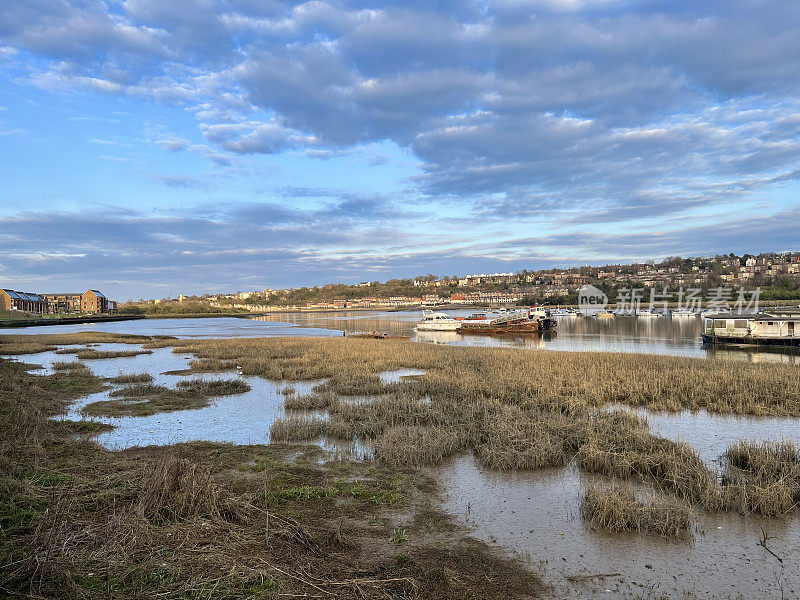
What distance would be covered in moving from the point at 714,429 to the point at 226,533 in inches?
604

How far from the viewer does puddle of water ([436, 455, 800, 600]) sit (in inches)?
270

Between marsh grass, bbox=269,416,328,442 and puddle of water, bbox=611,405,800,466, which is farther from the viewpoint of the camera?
marsh grass, bbox=269,416,328,442

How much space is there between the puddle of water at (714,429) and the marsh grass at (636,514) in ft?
15.4

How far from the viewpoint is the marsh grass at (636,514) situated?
27.7 feet

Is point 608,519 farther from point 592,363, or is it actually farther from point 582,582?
point 592,363

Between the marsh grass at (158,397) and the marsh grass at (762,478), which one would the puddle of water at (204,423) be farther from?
the marsh grass at (762,478)

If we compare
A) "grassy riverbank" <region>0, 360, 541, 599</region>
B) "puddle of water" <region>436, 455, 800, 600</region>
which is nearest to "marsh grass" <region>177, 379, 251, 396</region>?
"grassy riverbank" <region>0, 360, 541, 599</region>

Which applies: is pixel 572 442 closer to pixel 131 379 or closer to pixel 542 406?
pixel 542 406

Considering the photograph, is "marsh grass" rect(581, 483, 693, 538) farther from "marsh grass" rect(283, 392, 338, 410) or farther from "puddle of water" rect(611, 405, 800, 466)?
"marsh grass" rect(283, 392, 338, 410)

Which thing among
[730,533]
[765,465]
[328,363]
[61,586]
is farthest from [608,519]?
[328,363]

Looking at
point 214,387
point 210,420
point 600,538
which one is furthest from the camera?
point 214,387

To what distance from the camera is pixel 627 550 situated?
7895 millimetres

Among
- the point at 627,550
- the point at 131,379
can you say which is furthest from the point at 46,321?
the point at 627,550

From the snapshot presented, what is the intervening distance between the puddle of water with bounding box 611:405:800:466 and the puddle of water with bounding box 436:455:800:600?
4.77m
